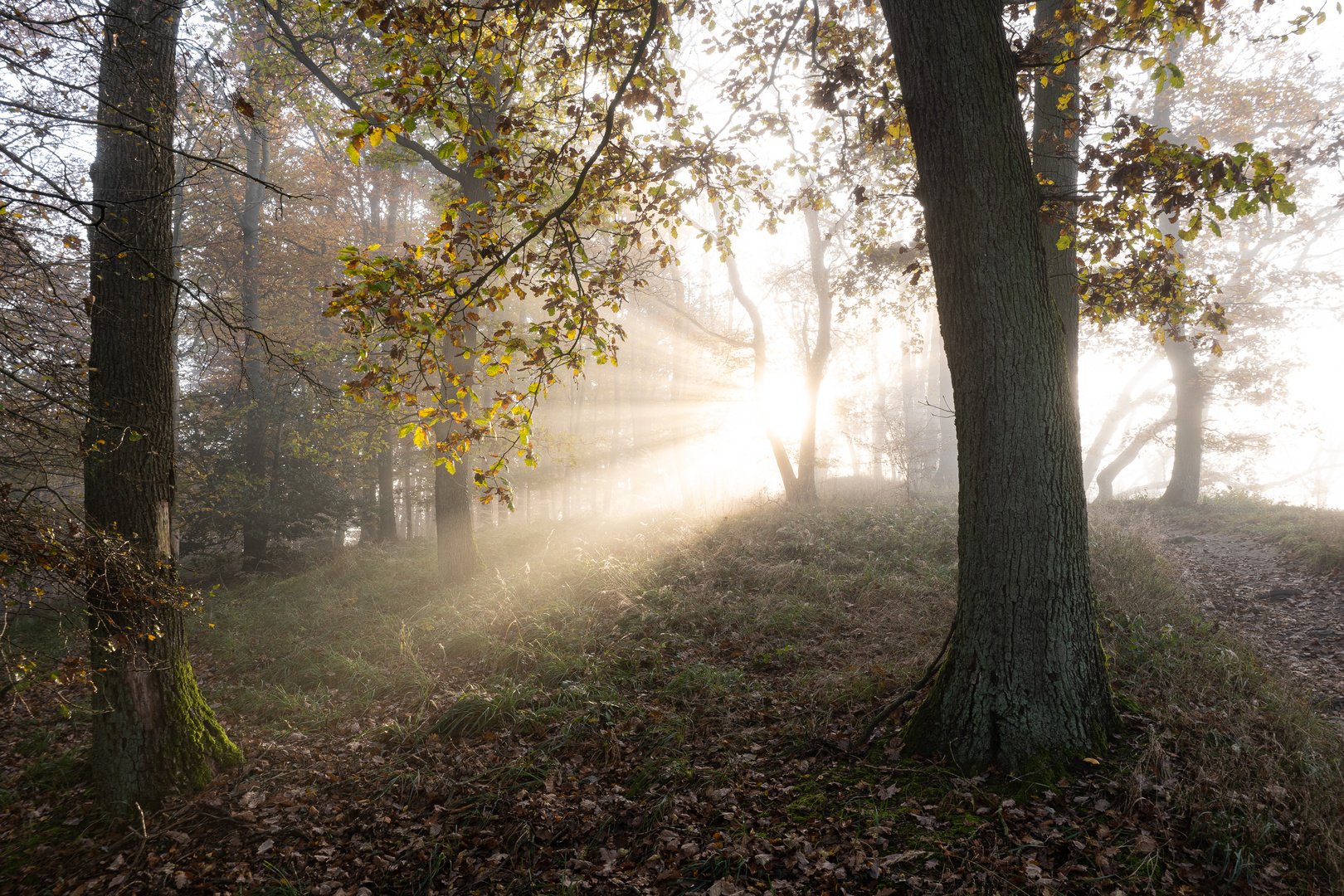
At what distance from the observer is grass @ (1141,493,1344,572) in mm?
8922

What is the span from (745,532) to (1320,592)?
8.10 meters

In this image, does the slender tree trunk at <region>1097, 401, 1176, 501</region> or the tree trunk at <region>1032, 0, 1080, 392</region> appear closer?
the tree trunk at <region>1032, 0, 1080, 392</region>

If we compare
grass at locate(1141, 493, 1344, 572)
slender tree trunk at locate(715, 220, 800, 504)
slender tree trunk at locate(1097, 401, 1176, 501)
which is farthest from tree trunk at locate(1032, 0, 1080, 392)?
slender tree trunk at locate(1097, 401, 1176, 501)

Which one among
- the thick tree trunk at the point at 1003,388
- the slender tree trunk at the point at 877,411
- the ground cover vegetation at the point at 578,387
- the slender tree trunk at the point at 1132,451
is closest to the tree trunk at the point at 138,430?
the ground cover vegetation at the point at 578,387

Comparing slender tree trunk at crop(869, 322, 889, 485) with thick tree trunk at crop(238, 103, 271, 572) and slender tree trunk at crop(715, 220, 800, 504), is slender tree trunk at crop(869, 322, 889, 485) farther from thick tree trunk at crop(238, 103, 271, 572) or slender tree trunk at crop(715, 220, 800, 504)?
thick tree trunk at crop(238, 103, 271, 572)

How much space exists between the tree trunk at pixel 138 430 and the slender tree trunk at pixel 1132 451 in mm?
20523

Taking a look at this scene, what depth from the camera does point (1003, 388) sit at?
3877mm

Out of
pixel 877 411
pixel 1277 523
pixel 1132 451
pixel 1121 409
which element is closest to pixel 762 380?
pixel 1277 523

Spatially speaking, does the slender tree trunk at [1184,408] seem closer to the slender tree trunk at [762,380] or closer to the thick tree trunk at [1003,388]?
the slender tree trunk at [762,380]

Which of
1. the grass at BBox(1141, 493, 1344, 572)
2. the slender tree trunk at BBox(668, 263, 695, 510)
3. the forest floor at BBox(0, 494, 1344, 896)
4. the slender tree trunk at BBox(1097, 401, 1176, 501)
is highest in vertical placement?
the slender tree trunk at BBox(668, 263, 695, 510)

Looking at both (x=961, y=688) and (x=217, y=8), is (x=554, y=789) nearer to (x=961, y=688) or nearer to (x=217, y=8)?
(x=961, y=688)

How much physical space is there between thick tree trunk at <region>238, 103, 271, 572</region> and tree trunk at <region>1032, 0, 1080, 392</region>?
16157 millimetres

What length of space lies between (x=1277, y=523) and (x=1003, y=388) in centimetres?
1246

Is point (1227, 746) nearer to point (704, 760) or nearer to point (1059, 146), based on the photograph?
point (704, 760)
